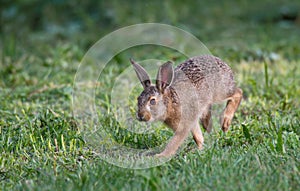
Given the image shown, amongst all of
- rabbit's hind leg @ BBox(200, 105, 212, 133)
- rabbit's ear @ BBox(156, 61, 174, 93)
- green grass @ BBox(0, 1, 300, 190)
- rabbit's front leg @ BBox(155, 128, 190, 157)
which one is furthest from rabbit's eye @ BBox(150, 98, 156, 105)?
rabbit's hind leg @ BBox(200, 105, 212, 133)

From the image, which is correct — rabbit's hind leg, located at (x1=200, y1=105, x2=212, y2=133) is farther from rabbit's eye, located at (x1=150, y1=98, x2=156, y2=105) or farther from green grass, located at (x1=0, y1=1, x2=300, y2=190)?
rabbit's eye, located at (x1=150, y1=98, x2=156, y2=105)

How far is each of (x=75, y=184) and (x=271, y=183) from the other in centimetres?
121

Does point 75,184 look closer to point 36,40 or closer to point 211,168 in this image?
point 211,168

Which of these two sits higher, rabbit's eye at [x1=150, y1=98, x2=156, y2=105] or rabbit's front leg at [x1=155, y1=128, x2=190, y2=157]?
rabbit's eye at [x1=150, y1=98, x2=156, y2=105]

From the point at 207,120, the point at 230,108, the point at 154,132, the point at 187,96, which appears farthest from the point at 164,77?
the point at 230,108

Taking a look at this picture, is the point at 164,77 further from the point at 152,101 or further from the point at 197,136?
the point at 197,136

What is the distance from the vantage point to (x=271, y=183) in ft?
12.3

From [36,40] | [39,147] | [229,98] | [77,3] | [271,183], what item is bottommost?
[271,183]

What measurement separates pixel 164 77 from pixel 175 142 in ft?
1.65

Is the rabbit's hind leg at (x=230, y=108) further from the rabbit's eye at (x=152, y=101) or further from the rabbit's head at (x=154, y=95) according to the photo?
the rabbit's eye at (x=152, y=101)

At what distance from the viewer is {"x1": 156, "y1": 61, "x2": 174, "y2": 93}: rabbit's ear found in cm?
452

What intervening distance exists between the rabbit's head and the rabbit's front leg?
175 mm

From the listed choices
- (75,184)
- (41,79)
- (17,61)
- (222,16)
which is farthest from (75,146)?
(222,16)

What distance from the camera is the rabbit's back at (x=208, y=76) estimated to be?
195 inches
